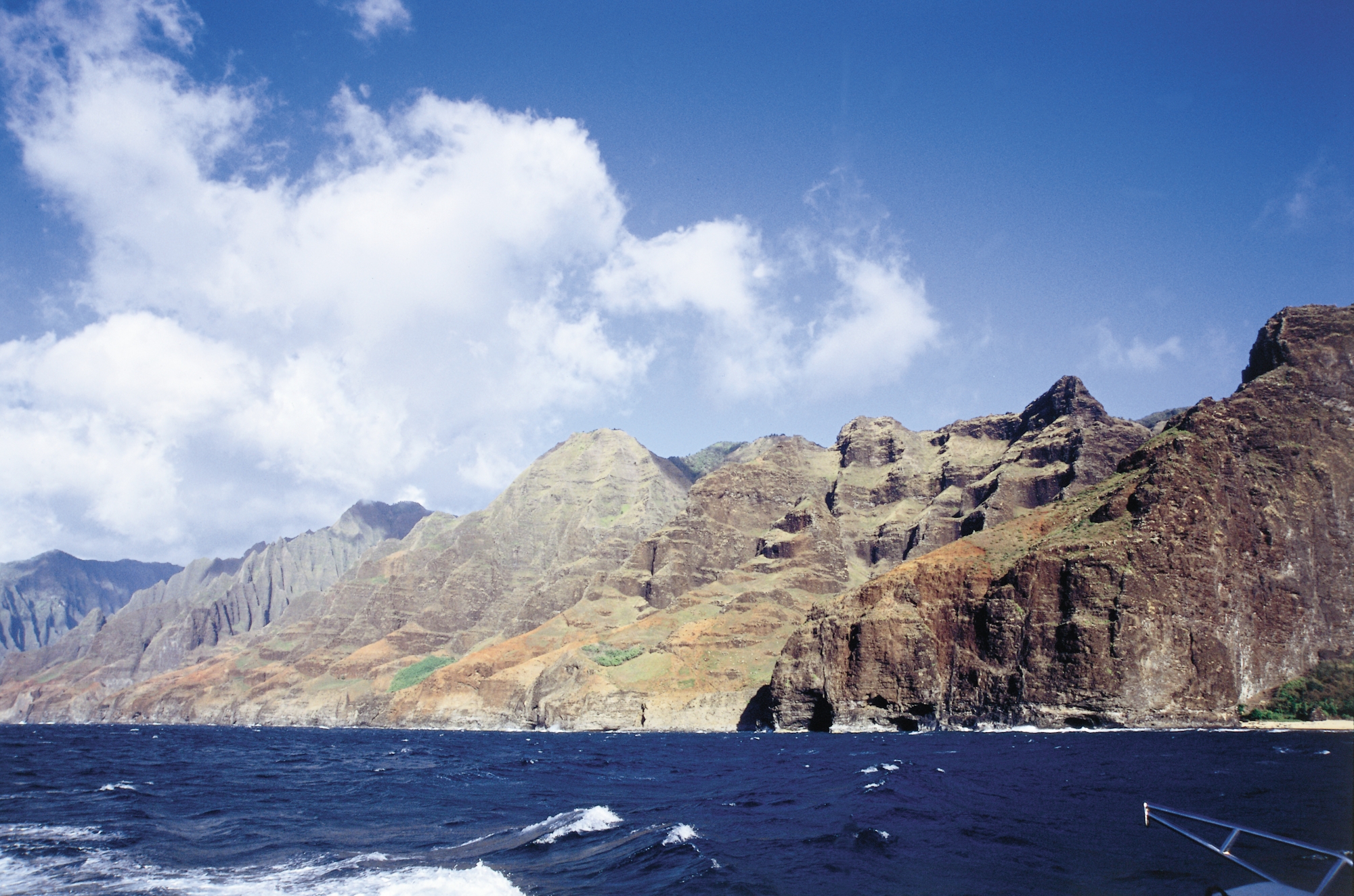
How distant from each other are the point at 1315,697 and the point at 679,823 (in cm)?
10519

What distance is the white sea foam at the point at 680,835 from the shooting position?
27.6 metres

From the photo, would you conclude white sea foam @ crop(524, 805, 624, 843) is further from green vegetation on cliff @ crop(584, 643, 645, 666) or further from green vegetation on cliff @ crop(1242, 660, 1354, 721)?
green vegetation on cliff @ crop(584, 643, 645, 666)

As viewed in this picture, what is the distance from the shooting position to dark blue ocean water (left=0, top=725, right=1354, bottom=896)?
22516mm

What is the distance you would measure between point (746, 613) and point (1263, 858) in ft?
557

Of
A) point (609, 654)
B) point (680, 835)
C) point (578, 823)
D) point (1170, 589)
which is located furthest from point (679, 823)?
point (609, 654)

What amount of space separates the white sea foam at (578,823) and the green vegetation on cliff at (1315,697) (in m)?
99.3

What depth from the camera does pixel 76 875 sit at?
2405cm

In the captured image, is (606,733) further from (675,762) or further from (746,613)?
(675,762)

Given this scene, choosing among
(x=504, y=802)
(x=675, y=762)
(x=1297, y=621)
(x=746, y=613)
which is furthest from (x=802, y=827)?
(x=746, y=613)

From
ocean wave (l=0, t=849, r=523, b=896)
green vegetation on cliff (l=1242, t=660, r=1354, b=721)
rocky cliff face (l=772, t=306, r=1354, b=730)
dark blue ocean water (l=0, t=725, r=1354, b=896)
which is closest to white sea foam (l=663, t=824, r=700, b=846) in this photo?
dark blue ocean water (l=0, t=725, r=1354, b=896)

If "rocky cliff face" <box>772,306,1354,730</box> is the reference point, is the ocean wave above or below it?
below

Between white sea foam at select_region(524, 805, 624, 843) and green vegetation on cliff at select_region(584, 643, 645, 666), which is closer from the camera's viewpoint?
white sea foam at select_region(524, 805, 624, 843)

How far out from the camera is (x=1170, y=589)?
102 meters

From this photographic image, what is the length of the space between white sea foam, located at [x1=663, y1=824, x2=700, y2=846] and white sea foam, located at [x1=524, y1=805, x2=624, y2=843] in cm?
308
